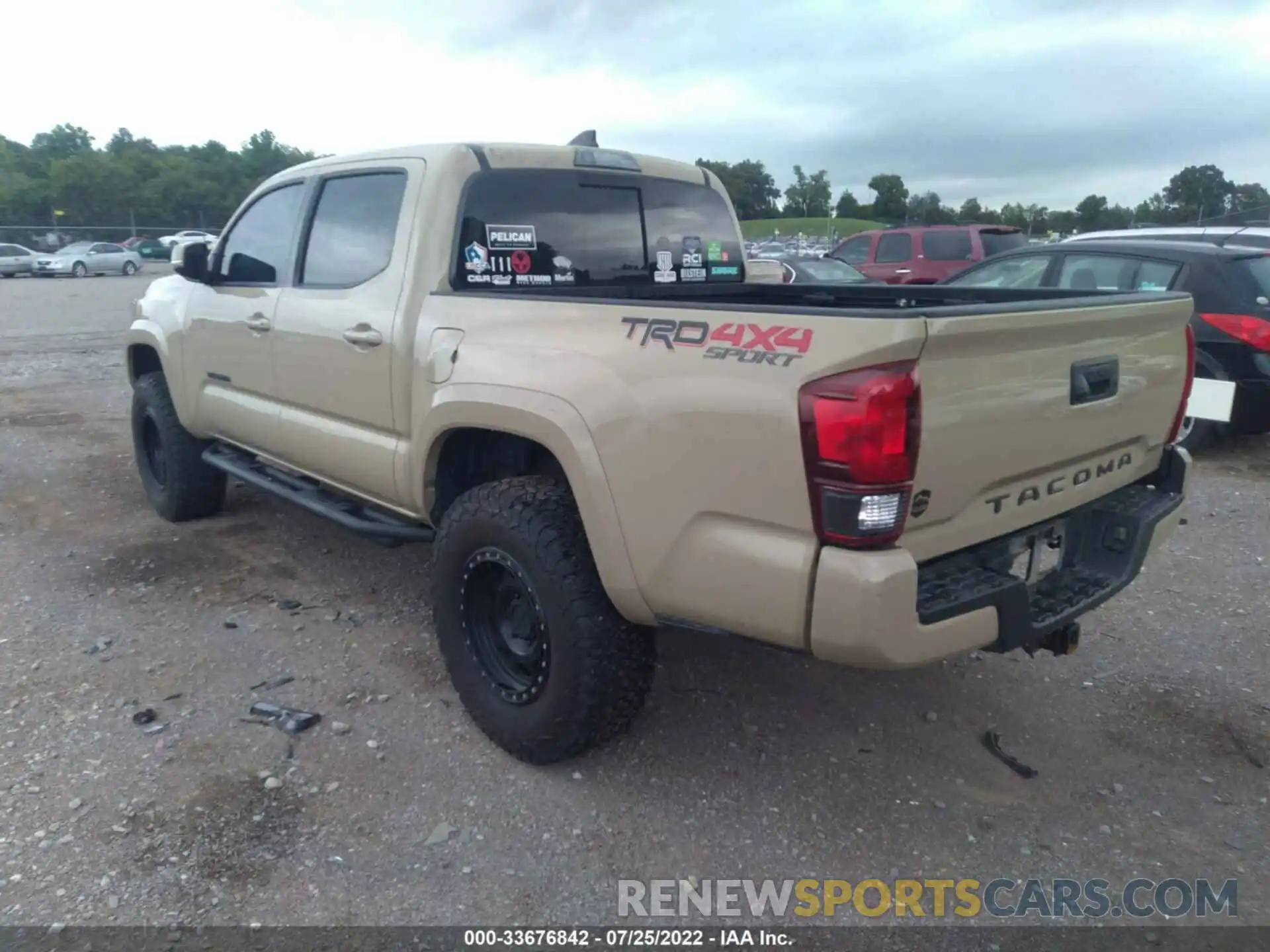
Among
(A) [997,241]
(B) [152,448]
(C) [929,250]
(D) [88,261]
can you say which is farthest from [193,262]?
(D) [88,261]

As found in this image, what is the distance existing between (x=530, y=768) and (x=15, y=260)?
3853cm

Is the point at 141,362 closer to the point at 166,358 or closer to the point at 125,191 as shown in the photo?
the point at 166,358

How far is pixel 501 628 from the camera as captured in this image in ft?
10.7

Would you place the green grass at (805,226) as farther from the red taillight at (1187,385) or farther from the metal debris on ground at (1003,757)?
the metal debris on ground at (1003,757)

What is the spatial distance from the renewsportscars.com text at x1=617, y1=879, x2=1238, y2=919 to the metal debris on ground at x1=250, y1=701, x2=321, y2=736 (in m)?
1.36

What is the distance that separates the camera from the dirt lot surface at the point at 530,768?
2648mm

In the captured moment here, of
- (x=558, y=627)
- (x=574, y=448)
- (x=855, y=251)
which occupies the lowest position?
(x=558, y=627)

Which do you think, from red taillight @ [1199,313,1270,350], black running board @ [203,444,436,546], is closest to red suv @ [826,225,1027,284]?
red taillight @ [1199,313,1270,350]

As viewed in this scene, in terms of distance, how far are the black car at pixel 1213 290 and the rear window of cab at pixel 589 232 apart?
2.88 meters

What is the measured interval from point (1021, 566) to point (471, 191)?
224cm

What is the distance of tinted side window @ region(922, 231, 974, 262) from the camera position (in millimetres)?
14328

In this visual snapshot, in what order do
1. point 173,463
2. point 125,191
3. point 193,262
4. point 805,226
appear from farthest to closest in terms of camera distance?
point 125,191, point 805,226, point 173,463, point 193,262

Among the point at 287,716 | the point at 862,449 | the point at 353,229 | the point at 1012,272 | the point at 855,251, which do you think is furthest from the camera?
the point at 855,251

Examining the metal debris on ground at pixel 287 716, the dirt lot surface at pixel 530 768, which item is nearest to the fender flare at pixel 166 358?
the dirt lot surface at pixel 530 768
